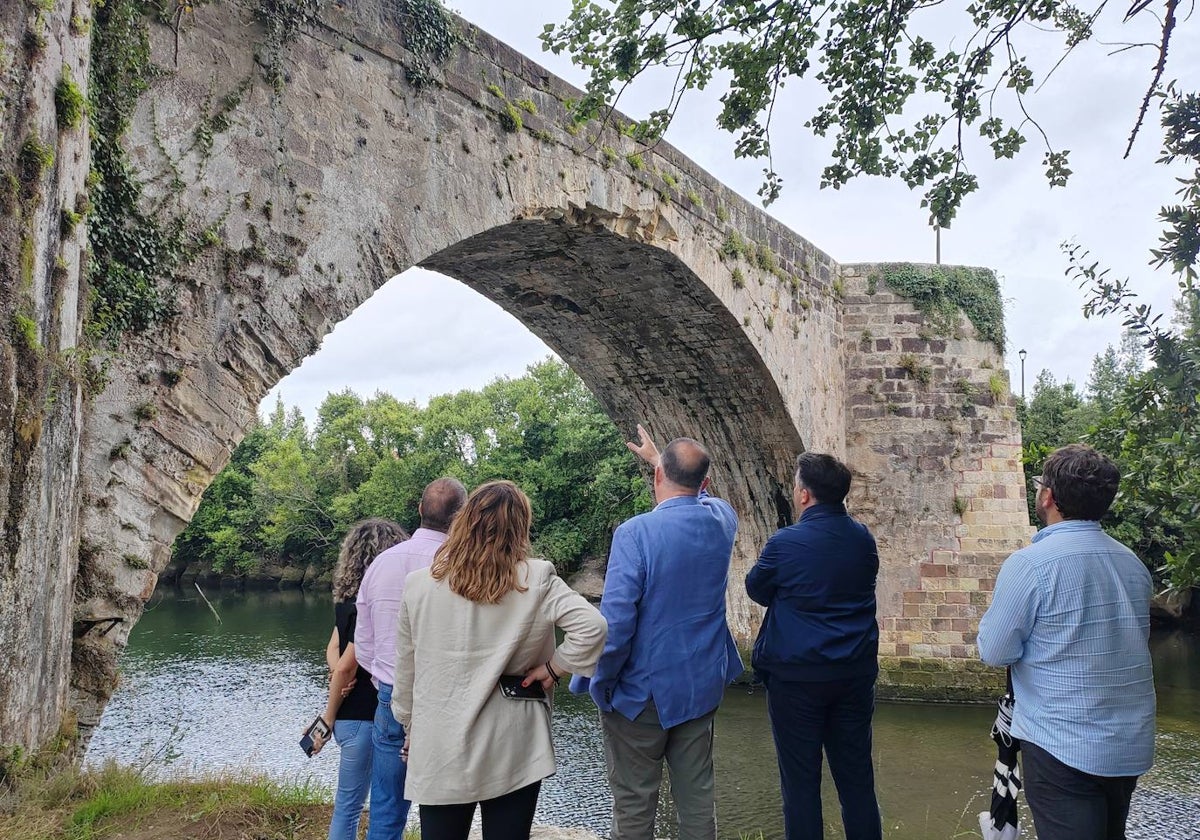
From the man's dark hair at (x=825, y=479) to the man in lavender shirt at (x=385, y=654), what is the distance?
120cm

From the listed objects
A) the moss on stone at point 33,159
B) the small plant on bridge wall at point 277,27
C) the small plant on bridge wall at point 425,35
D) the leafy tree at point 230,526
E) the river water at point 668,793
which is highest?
the small plant on bridge wall at point 425,35

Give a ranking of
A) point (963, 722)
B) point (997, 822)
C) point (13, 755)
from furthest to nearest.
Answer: point (963, 722)
point (13, 755)
point (997, 822)

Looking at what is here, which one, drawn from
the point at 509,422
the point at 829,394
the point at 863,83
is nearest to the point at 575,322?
the point at 829,394

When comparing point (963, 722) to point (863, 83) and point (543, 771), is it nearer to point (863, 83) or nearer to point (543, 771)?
point (863, 83)

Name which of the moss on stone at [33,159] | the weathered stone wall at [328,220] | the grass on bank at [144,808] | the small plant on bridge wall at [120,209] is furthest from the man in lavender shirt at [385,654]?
the small plant on bridge wall at [120,209]

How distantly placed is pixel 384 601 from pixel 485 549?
0.73 metres

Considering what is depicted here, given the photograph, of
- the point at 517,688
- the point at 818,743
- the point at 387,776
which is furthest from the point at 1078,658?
the point at 387,776

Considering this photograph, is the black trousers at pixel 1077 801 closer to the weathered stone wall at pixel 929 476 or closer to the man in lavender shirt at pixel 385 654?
the man in lavender shirt at pixel 385 654

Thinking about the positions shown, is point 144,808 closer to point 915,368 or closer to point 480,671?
point 480,671

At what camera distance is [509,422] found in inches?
972

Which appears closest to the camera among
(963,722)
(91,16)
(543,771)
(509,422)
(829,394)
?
(543,771)

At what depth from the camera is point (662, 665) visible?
8.42 ft

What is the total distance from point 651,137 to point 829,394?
7140 mm

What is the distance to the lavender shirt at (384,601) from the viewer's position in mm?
2799
